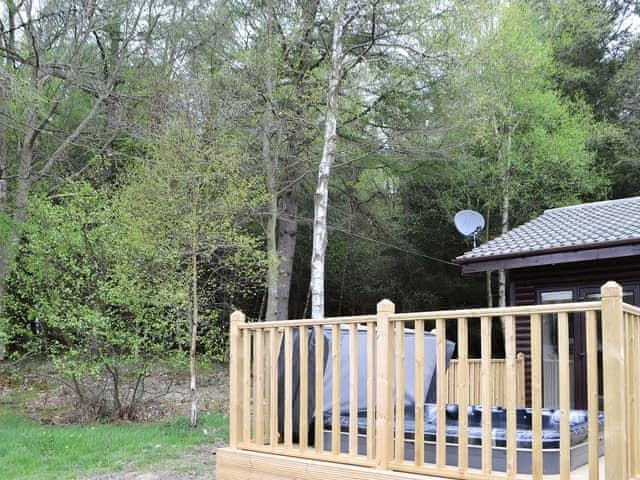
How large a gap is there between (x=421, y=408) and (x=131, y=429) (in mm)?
5052

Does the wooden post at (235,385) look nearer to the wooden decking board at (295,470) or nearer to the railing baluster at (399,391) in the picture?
the wooden decking board at (295,470)

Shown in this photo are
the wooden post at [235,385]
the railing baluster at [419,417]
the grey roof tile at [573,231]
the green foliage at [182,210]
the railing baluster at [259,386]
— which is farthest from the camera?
the green foliage at [182,210]

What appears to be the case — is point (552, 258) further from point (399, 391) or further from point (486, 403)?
point (486, 403)

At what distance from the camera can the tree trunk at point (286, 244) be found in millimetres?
13594

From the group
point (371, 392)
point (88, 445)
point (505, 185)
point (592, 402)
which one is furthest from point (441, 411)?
point (505, 185)

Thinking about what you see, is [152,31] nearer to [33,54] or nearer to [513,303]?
[33,54]

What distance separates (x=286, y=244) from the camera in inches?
556

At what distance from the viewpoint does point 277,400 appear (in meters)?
4.29

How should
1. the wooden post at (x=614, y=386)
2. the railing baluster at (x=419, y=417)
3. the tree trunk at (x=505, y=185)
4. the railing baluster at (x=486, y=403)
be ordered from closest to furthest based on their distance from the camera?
the wooden post at (x=614, y=386), the railing baluster at (x=486, y=403), the railing baluster at (x=419, y=417), the tree trunk at (x=505, y=185)

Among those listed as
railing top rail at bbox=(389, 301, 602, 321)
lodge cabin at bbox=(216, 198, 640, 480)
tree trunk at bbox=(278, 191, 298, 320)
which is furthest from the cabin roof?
tree trunk at bbox=(278, 191, 298, 320)

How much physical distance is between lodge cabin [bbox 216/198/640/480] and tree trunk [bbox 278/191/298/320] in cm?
851

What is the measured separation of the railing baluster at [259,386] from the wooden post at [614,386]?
224cm

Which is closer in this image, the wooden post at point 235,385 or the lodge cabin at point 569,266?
the wooden post at point 235,385

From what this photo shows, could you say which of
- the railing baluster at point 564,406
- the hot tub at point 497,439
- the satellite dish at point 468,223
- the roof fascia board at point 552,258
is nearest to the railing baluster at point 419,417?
the hot tub at point 497,439
